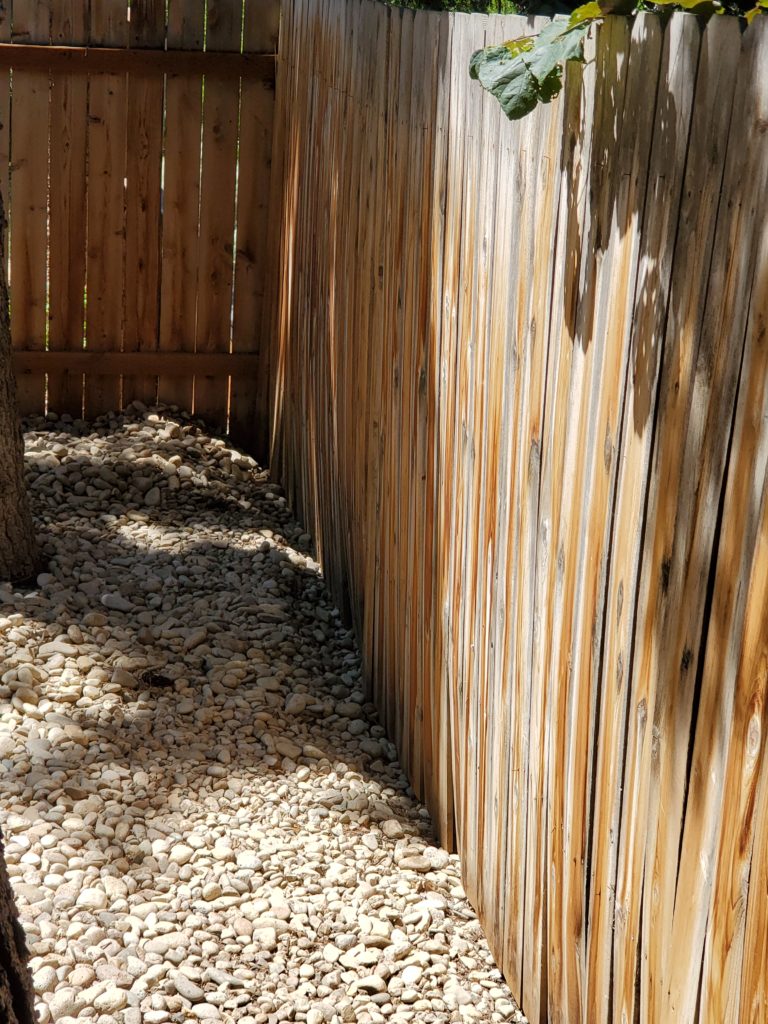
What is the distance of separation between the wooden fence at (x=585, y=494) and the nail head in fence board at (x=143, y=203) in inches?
87.2

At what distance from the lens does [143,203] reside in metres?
5.96

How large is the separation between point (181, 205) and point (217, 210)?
16 centimetres

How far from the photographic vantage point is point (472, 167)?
9.25 feet

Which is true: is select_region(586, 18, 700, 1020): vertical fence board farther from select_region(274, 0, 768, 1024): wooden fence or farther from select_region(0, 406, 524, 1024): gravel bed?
select_region(0, 406, 524, 1024): gravel bed

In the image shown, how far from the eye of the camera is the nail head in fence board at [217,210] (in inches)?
229

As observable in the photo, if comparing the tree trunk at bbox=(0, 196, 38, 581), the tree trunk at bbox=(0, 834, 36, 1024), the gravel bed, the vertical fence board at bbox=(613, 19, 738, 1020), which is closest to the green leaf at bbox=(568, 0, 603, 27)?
the vertical fence board at bbox=(613, 19, 738, 1020)

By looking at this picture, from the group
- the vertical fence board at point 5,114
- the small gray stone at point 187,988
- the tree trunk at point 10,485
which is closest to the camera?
the small gray stone at point 187,988

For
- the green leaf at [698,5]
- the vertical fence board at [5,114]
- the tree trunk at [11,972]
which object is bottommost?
the tree trunk at [11,972]

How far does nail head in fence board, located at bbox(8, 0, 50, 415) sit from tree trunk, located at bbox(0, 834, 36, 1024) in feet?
14.0

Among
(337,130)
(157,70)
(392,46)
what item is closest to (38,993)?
(392,46)

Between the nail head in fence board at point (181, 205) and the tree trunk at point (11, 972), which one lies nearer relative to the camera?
the tree trunk at point (11, 972)

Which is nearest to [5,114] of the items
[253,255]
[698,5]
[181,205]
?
[181,205]

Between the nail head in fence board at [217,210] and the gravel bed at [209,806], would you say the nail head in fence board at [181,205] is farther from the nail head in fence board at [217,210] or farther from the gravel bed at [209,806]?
the gravel bed at [209,806]

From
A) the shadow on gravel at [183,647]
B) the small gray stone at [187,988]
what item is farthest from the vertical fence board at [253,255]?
the small gray stone at [187,988]
